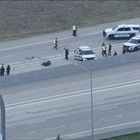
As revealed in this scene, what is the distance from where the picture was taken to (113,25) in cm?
→ 8669

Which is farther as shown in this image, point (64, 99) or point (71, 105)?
point (64, 99)

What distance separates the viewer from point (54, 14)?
8969 cm

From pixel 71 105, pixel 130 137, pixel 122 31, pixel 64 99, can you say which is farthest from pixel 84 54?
pixel 130 137

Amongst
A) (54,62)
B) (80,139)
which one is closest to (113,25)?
(54,62)

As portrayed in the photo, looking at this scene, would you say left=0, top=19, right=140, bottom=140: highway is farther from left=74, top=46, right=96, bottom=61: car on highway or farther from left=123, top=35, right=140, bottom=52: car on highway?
left=123, top=35, right=140, bottom=52: car on highway

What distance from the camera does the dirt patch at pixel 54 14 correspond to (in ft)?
283

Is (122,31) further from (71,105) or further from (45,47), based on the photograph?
(71,105)

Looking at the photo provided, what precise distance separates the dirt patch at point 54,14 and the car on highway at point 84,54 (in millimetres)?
8759

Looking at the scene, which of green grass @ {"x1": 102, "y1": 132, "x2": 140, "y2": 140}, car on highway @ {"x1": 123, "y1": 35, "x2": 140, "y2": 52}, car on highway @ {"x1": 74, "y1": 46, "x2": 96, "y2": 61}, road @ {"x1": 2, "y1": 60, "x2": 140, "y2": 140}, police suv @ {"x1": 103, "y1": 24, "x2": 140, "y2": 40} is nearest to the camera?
green grass @ {"x1": 102, "y1": 132, "x2": 140, "y2": 140}

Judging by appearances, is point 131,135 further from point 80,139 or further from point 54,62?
point 54,62

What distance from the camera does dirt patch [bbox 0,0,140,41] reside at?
86312mm

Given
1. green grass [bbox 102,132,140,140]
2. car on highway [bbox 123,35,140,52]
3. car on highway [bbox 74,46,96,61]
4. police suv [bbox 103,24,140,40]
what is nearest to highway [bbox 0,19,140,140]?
car on highway [bbox 74,46,96,61]

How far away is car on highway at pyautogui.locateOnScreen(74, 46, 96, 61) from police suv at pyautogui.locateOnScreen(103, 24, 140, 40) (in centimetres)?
517

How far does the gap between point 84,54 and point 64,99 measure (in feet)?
31.5
